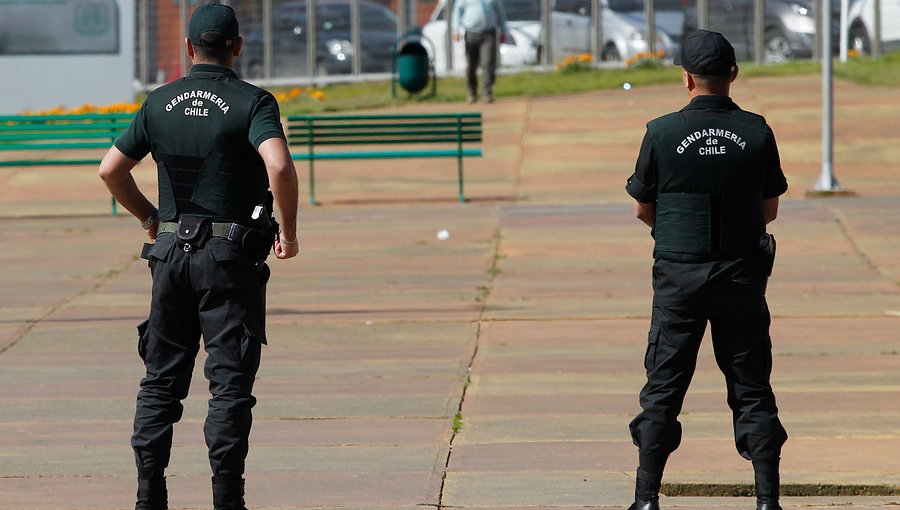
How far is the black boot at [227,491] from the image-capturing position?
17.4 ft

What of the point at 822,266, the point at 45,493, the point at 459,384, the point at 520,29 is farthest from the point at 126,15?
the point at 45,493

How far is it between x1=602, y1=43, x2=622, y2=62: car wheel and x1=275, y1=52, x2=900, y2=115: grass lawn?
3.85 ft

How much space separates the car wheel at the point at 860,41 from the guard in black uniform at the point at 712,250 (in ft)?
72.7

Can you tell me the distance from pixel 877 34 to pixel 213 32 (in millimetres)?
22528

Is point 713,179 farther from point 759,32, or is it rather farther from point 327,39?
point 327,39

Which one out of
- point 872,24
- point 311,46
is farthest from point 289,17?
point 872,24

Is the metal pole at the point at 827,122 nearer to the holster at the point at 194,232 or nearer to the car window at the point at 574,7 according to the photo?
the holster at the point at 194,232

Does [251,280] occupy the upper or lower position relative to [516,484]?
upper

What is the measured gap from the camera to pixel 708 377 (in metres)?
8.38

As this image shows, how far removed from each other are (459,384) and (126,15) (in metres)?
16.8

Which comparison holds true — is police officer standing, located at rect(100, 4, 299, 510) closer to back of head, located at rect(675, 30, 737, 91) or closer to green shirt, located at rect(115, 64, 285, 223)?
green shirt, located at rect(115, 64, 285, 223)

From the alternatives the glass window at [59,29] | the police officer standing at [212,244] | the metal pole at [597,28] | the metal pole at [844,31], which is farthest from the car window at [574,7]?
the police officer standing at [212,244]

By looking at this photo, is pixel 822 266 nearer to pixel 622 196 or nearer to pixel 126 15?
pixel 622 196

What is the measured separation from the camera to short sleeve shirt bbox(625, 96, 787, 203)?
17.6ft
